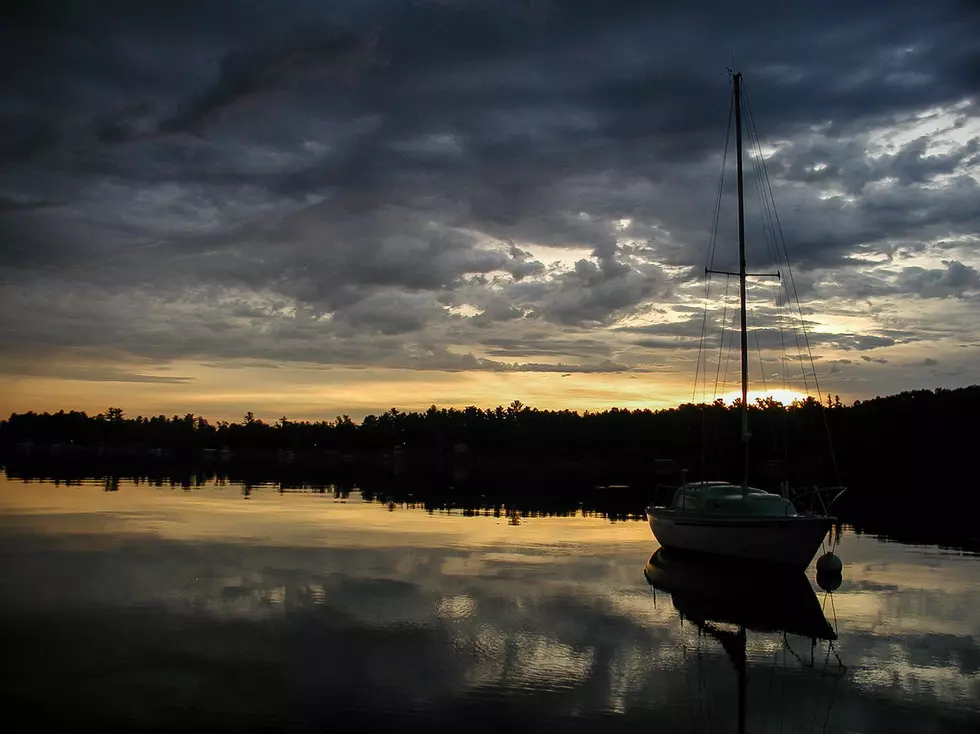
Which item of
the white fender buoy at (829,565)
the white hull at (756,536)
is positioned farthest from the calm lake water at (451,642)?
the white hull at (756,536)

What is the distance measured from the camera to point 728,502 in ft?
102

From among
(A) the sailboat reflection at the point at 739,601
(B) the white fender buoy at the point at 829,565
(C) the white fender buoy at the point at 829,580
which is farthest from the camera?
(B) the white fender buoy at the point at 829,565

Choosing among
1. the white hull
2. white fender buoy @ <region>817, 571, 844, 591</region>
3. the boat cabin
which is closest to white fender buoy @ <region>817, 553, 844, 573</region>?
white fender buoy @ <region>817, 571, 844, 591</region>

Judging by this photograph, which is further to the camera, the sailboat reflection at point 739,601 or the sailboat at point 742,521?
the sailboat at point 742,521

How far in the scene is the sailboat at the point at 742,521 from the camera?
1101 inches

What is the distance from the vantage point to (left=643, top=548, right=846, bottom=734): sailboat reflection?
795 inches

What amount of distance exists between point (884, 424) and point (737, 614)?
11796 centimetres

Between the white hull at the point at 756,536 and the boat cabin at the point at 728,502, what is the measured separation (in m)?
0.73

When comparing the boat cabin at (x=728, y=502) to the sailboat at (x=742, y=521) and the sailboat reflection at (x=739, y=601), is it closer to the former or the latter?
the sailboat at (x=742, y=521)

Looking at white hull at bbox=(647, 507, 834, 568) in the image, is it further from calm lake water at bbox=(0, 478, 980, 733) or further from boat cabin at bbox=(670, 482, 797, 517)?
calm lake water at bbox=(0, 478, 980, 733)

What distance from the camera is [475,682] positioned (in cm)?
1583

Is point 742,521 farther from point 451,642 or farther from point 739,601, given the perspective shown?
point 451,642

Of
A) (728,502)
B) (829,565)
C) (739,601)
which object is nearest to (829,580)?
(829,565)

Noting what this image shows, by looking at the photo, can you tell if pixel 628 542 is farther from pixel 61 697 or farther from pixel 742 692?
pixel 61 697
